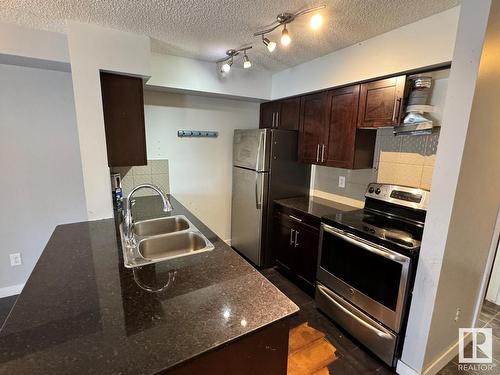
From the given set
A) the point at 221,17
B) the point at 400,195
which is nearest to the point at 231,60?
the point at 221,17

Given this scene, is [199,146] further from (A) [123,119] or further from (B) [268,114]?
(A) [123,119]

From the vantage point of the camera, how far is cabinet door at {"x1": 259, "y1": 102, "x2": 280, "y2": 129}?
10.5ft

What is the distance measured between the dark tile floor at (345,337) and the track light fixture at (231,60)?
229 centimetres

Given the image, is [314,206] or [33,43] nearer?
[33,43]

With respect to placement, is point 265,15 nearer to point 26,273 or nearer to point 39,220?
point 39,220

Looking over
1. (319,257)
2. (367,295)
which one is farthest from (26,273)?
(367,295)

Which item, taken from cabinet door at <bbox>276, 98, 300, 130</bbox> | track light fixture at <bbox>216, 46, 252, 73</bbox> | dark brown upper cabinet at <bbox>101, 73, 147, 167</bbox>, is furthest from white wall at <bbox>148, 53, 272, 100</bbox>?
dark brown upper cabinet at <bbox>101, 73, 147, 167</bbox>

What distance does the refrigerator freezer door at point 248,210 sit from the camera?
2.89 m

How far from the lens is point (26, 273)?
2.45 m

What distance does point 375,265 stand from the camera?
1.76 m

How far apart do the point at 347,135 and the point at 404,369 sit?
1.85m

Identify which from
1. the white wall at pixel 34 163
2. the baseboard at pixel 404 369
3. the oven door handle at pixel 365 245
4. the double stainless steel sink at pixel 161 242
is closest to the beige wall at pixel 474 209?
the baseboard at pixel 404 369

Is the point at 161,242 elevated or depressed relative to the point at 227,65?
depressed

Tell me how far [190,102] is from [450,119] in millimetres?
2547
